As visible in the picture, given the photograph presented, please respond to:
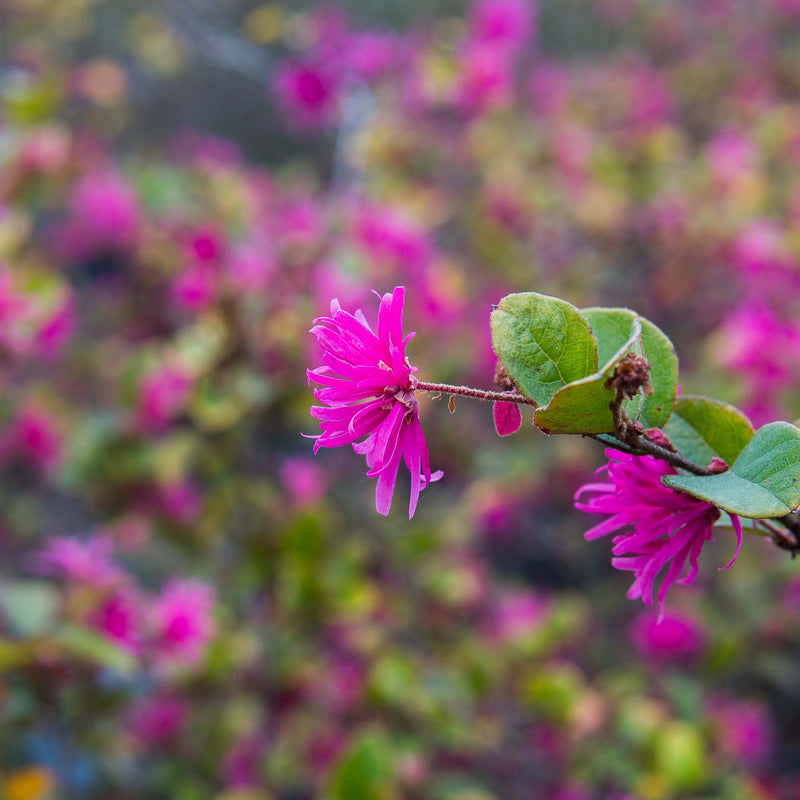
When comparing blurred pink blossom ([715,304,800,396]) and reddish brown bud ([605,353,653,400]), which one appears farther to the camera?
blurred pink blossom ([715,304,800,396])

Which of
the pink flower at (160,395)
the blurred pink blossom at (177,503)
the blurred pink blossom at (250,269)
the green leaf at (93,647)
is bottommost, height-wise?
the blurred pink blossom at (177,503)

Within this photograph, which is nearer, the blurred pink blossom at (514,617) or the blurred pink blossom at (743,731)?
the blurred pink blossom at (743,731)

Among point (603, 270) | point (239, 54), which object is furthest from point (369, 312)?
point (239, 54)

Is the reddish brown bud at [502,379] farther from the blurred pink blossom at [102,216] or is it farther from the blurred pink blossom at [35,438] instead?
the blurred pink blossom at [102,216]

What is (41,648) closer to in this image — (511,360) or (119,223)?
(511,360)

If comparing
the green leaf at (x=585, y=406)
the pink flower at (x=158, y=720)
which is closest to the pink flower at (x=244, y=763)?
the pink flower at (x=158, y=720)

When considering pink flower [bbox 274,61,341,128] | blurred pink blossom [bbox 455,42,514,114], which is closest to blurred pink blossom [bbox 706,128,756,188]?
blurred pink blossom [bbox 455,42,514,114]

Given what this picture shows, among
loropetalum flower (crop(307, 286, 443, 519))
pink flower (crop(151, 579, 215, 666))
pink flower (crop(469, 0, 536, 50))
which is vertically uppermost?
pink flower (crop(469, 0, 536, 50))

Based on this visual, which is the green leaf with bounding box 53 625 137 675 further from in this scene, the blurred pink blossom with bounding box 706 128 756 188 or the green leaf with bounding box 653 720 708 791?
the blurred pink blossom with bounding box 706 128 756 188
